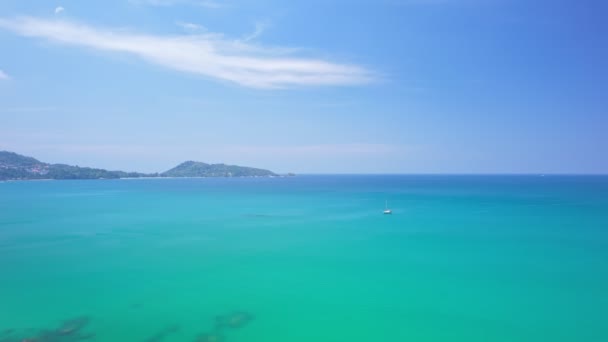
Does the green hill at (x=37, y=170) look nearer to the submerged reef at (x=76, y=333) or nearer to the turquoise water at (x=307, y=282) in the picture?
the turquoise water at (x=307, y=282)

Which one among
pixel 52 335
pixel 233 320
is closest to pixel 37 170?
pixel 52 335

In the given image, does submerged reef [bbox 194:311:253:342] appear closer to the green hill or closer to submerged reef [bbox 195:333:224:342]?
submerged reef [bbox 195:333:224:342]

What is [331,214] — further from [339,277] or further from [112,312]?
[112,312]

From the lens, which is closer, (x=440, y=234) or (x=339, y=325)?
(x=339, y=325)

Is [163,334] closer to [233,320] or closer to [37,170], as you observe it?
[233,320]

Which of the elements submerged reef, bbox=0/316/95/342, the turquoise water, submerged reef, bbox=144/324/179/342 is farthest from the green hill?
submerged reef, bbox=144/324/179/342

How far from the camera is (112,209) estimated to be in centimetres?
5300

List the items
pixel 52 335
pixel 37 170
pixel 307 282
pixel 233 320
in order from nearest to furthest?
1. pixel 52 335
2. pixel 233 320
3. pixel 307 282
4. pixel 37 170

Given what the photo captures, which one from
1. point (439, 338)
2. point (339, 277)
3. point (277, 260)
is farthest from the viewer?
point (277, 260)

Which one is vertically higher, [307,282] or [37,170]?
[37,170]

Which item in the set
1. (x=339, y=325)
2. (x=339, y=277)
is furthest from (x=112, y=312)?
(x=339, y=277)

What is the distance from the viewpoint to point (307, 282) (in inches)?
771

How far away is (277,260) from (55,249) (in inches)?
763

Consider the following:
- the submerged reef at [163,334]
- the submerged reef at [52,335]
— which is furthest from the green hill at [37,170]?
the submerged reef at [163,334]
